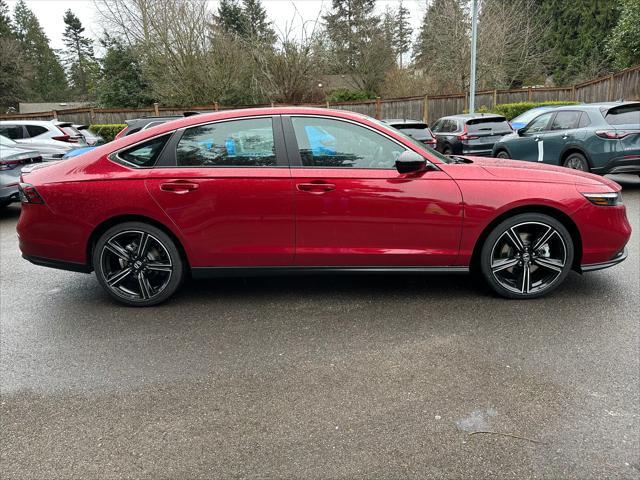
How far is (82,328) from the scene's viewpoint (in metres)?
3.80

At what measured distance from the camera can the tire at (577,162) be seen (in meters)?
8.73

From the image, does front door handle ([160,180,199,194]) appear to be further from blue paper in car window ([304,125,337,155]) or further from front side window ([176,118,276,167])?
blue paper in car window ([304,125,337,155])

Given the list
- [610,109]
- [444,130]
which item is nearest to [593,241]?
[610,109]

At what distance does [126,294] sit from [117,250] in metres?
0.39

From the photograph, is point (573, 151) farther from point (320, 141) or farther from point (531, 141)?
point (320, 141)

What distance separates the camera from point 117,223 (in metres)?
4.03

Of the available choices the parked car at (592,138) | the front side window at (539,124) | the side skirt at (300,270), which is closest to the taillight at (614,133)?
the parked car at (592,138)

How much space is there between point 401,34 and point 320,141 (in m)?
43.5

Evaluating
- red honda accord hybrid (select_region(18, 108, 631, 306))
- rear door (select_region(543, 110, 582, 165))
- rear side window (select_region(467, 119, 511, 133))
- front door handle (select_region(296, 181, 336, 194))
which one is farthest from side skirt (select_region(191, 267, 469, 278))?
rear side window (select_region(467, 119, 511, 133))

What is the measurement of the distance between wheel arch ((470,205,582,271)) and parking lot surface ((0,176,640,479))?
1.30ft

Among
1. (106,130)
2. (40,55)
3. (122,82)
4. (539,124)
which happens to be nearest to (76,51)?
(40,55)

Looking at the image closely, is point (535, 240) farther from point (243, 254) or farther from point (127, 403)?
point (127, 403)

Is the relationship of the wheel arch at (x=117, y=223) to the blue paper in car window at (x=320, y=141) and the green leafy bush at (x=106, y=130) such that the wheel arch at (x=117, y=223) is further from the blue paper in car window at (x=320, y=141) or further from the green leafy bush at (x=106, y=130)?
the green leafy bush at (x=106, y=130)

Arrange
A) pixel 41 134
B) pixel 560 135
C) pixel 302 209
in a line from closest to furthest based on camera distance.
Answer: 1. pixel 302 209
2. pixel 560 135
3. pixel 41 134
